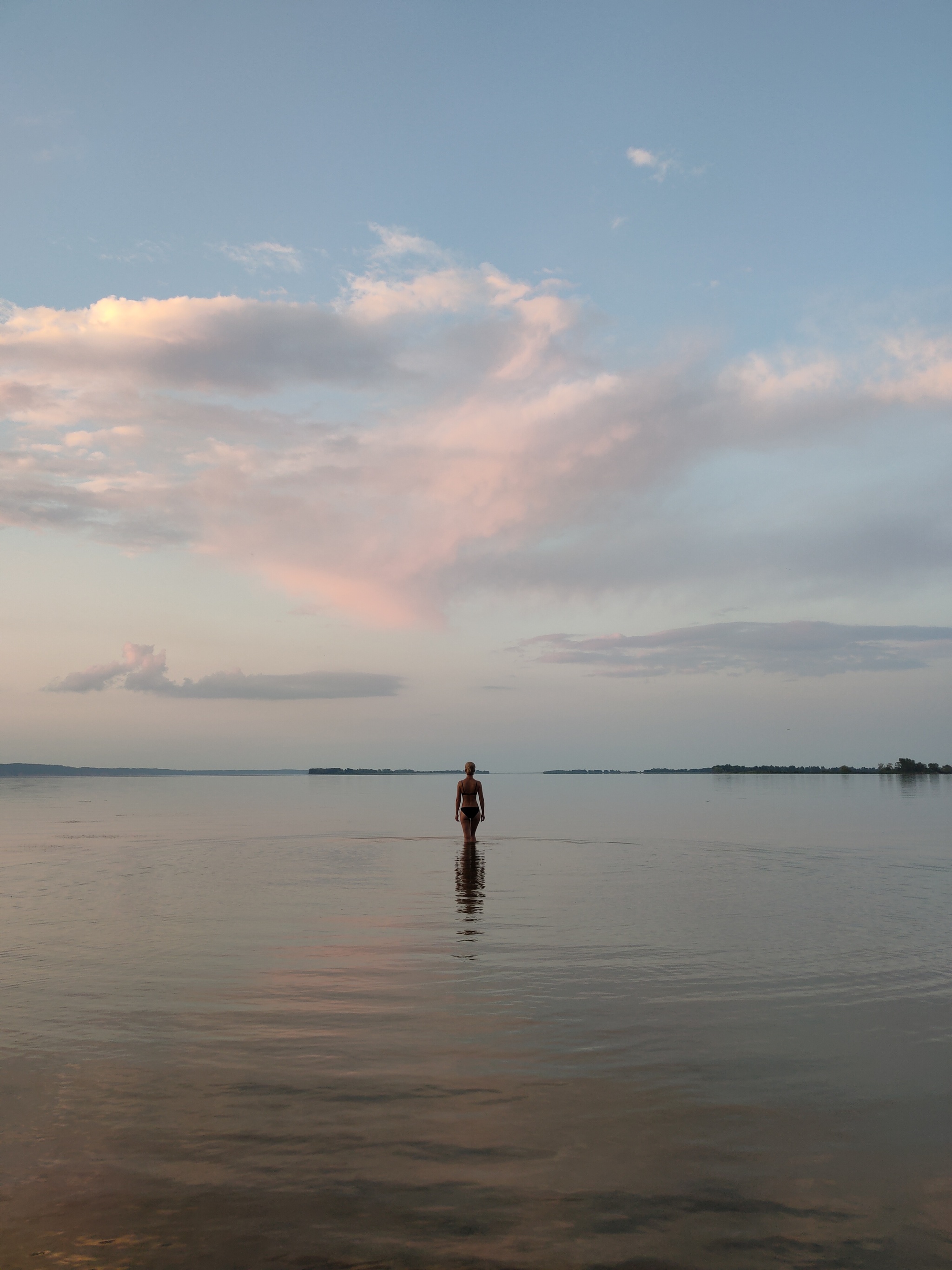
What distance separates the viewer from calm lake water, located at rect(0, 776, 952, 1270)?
5.12 meters

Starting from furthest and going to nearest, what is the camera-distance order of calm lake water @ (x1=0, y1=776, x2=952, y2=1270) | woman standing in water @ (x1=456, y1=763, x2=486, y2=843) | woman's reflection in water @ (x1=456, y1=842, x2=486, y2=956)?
woman standing in water @ (x1=456, y1=763, x2=486, y2=843) < woman's reflection in water @ (x1=456, y1=842, x2=486, y2=956) < calm lake water @ (x1=0, y1=776, x2=952, y2=1270)

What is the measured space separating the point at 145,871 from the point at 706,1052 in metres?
18.9

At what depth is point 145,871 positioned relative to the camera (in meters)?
23.0

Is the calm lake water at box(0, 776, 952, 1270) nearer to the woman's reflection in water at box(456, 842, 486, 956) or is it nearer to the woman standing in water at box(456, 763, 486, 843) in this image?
the woman's reflection in water at box(456, 842, 486, 956)

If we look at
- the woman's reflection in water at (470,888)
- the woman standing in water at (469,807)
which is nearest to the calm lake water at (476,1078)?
the woman's reflection in water at (470,888)

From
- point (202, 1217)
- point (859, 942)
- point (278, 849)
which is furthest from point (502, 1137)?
point (278, 849)

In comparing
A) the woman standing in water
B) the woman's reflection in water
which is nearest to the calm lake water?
the woman's reflection in water

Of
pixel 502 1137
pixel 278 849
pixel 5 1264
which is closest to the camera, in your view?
pixel 5 1264

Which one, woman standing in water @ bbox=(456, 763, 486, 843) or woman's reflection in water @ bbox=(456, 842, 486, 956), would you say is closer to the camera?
woman's reflection in water @ bbox=(456, 842, 486, 956)

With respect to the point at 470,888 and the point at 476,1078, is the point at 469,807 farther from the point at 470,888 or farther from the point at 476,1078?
the point at 476,1078

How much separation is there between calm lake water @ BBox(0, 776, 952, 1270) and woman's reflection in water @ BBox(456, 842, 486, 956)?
Result: 18 centimetres

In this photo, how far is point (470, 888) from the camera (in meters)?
20.0

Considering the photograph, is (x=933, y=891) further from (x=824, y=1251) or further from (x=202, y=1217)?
(x=202, y=1217)

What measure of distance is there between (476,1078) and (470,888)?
12.6 metres
